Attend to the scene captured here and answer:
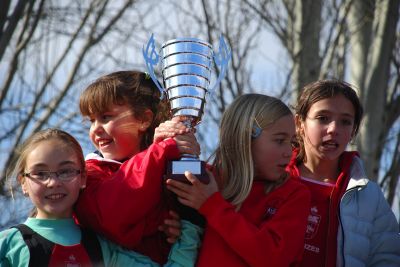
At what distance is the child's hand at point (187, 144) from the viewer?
3.78 m

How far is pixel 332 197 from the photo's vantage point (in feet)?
14.5

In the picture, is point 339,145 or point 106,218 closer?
point 106,218

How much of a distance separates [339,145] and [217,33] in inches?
156

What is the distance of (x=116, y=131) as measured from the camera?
408cm

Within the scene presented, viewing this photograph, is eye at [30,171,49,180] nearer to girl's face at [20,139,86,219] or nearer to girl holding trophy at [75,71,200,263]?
girl's face at [20,139,86,219]

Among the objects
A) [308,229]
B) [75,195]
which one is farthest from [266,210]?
[75,195]

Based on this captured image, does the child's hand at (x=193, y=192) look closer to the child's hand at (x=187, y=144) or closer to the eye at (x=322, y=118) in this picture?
the child's hand at (x=187, y=144)

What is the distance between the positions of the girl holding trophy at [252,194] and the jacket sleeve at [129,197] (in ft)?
0.33

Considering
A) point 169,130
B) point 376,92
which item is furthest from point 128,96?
point 376,92

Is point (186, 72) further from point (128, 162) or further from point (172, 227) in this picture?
point (172, 227)

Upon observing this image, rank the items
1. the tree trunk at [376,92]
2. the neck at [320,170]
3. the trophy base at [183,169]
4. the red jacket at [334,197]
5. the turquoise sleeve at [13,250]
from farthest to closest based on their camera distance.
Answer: the tree trunk at [376,92], the neck at [320,170], the red jacket at [334,197], the trophy base at [183,169], the turquoise sleeve at [13,250]

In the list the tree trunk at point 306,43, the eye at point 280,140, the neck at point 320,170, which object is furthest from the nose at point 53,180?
the tree trunk at point 306,43

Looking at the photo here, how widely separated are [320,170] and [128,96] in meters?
1.12

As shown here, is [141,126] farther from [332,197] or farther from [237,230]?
[332,197]
